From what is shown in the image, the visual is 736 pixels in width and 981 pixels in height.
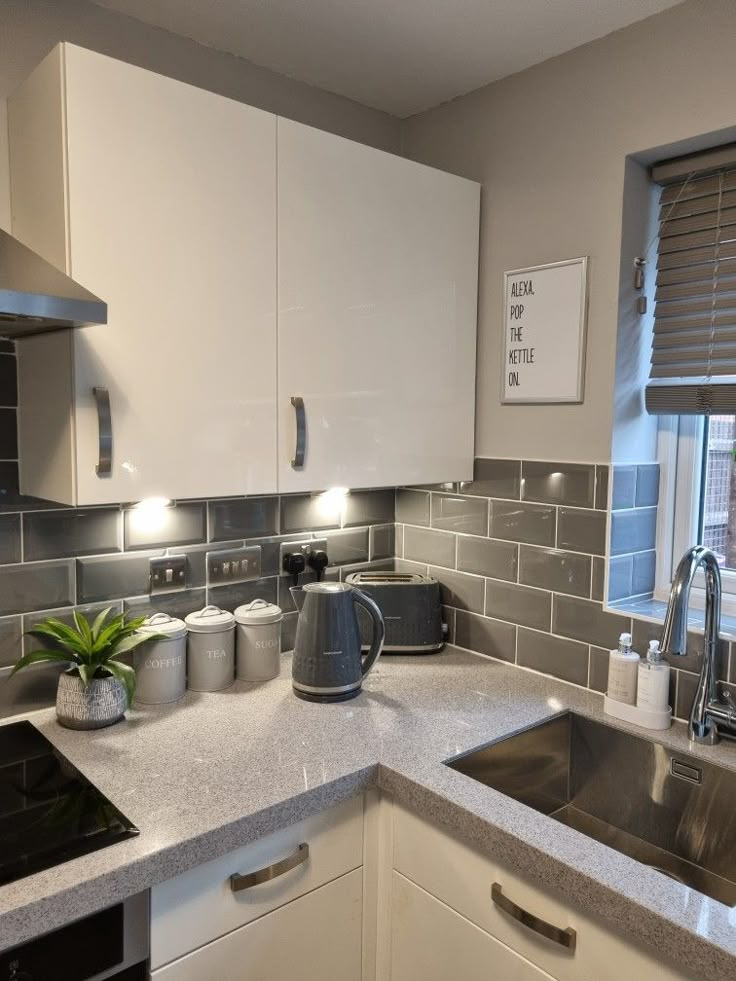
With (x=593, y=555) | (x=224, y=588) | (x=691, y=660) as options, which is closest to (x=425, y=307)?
(x=593, y=555)

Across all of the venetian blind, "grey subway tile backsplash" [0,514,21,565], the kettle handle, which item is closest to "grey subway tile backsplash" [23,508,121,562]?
"grey subway tile backsplash" [0,514,21,565]

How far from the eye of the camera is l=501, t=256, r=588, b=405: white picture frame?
1728mm

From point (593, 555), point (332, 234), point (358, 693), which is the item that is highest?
point (332, 234)

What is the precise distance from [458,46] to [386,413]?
2.83 ft

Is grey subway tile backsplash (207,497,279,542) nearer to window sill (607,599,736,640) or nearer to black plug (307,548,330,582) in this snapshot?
black plug (307,548,330,582)

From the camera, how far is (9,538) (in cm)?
152

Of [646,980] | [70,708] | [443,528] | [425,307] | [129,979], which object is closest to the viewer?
[646,980]

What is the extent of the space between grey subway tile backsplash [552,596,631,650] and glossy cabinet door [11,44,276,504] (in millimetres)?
767

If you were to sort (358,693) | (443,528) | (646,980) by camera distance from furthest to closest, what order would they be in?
(443,528)
(358,693)
(646,980)

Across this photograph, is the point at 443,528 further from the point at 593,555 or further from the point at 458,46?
the point at 458,46

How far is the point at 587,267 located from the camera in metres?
1.71

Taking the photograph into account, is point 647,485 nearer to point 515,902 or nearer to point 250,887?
point 515,902

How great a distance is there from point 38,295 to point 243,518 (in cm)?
88

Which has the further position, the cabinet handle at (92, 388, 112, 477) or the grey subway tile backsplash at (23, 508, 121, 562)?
the grey subway tile backsplash at (23, 508, 121, 562)
